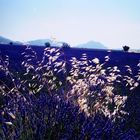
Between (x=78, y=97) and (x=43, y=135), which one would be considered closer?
(x=43, y=135)

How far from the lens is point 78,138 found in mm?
2898

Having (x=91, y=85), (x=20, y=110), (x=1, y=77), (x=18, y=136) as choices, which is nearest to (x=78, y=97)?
(x=91, y=85)

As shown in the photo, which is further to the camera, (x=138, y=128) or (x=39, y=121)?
(x=138, y=128)

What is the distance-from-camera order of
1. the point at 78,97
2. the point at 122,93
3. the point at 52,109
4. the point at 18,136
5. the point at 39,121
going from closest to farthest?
the point at 18,136
the point at 39,121
the point at 52,109
the point at 78,97
the point at 122,93

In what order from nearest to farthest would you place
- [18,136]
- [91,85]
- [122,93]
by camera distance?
[18,136] → [91,85] → [122,93]

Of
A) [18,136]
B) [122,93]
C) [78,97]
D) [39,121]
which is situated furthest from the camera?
[122,93]

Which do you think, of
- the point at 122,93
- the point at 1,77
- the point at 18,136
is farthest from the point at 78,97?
the point at 1,77

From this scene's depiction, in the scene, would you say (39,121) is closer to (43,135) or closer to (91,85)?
(43,135)

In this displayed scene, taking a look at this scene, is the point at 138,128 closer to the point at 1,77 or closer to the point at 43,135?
the point at 43,135

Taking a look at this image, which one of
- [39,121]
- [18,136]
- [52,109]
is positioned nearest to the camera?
[18,136]

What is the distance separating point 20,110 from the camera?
3146 mm

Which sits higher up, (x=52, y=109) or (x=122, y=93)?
(x=52, y=109)

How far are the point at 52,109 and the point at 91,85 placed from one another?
170cm

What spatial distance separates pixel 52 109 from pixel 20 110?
0.88ft
